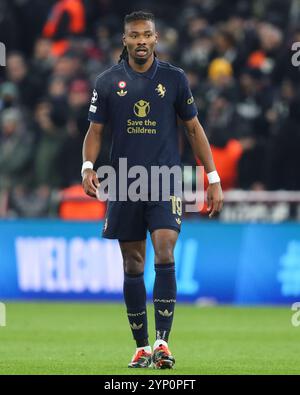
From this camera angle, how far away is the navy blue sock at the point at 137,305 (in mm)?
9969

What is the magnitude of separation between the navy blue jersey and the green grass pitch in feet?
5.33

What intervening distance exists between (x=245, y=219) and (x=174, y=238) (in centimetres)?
841

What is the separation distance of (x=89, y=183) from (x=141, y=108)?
689 mm

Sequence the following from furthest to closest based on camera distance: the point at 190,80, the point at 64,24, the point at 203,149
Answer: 1. the point at 64,24
2. the point at 190,80
3. the point at 203,149

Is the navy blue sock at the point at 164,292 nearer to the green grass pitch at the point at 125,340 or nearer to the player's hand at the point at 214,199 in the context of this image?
the green grass pitch at the point at 125,340

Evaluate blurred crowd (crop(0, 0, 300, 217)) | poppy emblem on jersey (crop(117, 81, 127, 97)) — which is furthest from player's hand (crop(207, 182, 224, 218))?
blurred crowd (crop(0, 0, 300, 217))

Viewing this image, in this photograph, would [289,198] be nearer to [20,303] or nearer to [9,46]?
[20,303]

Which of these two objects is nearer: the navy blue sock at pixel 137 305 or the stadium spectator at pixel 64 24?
the navy blue sock at pixel 137 305

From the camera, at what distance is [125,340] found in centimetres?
1247

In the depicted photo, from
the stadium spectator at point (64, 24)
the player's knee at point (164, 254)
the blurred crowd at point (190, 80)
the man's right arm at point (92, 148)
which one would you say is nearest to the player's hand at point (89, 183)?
the man's right arm at point (92, 148)

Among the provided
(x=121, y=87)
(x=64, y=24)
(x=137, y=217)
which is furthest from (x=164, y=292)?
(x=64, y=24)

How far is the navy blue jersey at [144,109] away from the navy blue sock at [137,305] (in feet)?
2.95

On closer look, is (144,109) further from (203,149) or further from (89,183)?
(89,183)

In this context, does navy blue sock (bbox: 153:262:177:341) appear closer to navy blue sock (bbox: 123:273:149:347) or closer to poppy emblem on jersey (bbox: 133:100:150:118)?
navy blue sock (bbox: 123:273:149:347)
